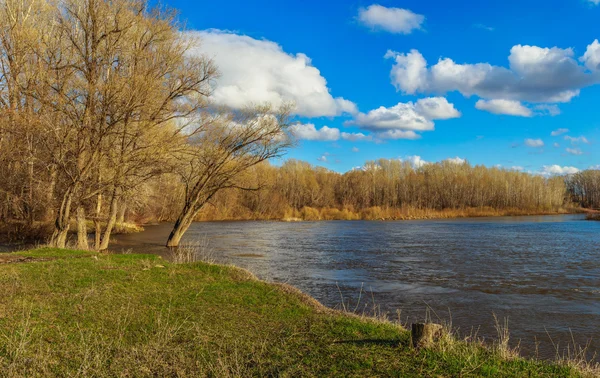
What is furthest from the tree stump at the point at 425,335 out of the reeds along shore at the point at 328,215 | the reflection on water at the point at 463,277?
the reeds along shore at the point at 328,215

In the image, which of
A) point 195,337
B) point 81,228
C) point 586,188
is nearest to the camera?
point 195,337

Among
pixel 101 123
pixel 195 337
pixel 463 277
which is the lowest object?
pixel 463 277

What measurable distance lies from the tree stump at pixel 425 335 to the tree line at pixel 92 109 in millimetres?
15770

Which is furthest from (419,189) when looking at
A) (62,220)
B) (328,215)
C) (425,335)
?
(425,335)

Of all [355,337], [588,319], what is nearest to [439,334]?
[355,337]

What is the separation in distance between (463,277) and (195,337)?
1319 centimetres

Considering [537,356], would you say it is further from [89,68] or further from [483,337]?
[89,68]

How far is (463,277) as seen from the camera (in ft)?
56.9

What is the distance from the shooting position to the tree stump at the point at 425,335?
650 centimetres

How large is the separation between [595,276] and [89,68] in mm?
22559

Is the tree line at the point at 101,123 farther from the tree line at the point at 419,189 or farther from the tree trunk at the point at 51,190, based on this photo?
the tree line at the point at 419,189

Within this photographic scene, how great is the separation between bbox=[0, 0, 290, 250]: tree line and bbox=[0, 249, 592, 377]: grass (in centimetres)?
874

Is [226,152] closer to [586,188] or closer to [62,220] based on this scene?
[62,220]

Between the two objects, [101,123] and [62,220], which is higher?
[101,123]
